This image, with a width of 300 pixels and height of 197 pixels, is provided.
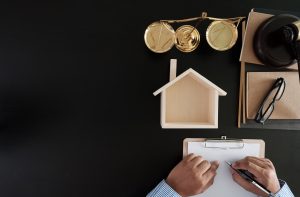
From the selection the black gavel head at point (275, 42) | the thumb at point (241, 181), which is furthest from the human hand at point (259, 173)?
the black gavel head at point (275, 42)

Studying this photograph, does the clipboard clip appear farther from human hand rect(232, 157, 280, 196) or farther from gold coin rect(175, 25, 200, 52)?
gold coin rect(175, 25, 200, 52)

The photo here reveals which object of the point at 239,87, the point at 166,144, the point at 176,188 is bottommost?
the point at 176,188

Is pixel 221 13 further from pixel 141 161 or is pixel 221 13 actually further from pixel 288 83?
pixel 141 161

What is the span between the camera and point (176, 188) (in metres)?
0.65

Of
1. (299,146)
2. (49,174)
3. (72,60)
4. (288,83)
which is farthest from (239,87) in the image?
(49,174)

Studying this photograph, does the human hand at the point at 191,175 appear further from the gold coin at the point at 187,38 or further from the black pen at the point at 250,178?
the gold coin at the point at 187,38

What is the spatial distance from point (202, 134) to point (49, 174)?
411 millimetres

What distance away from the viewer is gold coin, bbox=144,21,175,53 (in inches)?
24.7

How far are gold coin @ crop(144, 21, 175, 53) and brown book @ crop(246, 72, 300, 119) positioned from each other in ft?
0.74

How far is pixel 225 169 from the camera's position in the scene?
681mm

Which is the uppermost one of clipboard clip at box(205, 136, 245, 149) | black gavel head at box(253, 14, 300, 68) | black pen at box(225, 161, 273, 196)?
black gavel head at box(253, 14, 300, 68)

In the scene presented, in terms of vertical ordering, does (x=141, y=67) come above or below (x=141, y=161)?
above

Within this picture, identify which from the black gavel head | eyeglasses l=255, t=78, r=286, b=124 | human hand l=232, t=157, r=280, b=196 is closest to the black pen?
human hand l=232, t=157, r=280, b=196

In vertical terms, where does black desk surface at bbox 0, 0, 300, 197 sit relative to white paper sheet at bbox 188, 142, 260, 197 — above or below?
above
